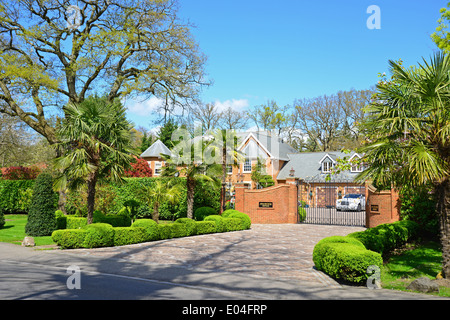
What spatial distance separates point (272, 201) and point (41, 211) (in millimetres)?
14620

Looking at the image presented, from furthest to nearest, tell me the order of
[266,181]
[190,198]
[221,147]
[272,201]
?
[266,181] → [272,201] → [221,147] → [190,198]

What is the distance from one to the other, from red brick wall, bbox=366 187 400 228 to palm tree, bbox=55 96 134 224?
13.6 metres

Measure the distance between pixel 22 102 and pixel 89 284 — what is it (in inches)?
745

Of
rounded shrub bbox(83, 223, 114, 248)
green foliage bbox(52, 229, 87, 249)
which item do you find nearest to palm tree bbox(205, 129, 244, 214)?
rounded shrub bbox(83, 223, 114, 248)

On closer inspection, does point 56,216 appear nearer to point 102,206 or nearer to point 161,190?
point 102,206

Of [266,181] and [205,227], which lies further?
[266,181]

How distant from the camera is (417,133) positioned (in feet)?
31.3

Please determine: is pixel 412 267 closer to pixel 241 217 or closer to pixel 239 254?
pixel 239 254

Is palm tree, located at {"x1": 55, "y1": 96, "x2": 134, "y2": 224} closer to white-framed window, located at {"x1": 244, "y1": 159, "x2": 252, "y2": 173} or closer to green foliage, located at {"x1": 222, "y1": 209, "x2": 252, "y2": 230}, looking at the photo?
green foliage, located at {"x1": 222, "y1": 209, "x2": 252, "y2": 230}

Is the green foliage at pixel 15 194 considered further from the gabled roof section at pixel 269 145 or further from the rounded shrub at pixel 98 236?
the gabled roof section at pixel 269 145

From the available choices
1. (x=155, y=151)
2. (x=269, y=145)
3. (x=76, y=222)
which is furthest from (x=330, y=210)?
(x=155, y=151)

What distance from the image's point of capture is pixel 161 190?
20.2m

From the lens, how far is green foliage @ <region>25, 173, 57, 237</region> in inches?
693
